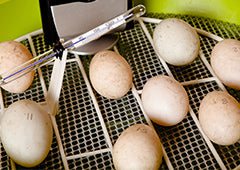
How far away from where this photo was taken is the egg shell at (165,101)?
0.80 m

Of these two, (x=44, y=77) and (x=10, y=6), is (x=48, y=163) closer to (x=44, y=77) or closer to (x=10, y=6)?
(x=44, y=77)

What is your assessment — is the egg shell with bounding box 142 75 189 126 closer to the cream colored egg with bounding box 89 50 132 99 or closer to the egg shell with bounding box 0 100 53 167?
the cream colored egg with bounding box 89 50 132 99

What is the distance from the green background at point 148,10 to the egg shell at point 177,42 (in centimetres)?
24

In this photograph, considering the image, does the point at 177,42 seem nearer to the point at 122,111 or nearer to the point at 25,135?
the point at 122,111

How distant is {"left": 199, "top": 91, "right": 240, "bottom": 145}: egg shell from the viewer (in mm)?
772

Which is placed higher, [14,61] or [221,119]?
[14,61]

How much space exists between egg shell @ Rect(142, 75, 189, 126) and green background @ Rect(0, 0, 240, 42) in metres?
0.44

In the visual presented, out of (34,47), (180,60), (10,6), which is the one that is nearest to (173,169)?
(180,60)

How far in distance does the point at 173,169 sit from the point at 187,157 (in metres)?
0.06

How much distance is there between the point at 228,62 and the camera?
876 millimetres

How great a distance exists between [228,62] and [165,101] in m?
0.26

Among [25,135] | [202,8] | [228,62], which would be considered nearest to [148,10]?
[202,8]

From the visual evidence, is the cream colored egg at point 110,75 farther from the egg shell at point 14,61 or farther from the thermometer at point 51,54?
the egg shell at point 14,61

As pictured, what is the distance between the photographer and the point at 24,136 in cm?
74
